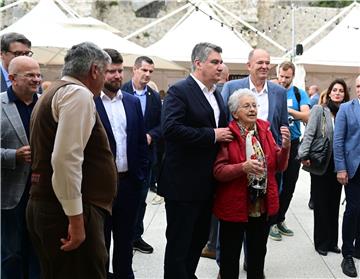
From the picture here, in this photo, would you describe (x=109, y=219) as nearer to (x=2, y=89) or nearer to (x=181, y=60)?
(x=2, y=89)

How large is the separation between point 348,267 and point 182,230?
6.46 feet

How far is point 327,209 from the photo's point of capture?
4895 millimetres

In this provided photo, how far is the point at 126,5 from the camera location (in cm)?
2911

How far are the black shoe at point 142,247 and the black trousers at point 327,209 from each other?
6.07 feet

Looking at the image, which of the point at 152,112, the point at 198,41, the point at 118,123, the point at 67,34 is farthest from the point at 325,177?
the point at 198,41

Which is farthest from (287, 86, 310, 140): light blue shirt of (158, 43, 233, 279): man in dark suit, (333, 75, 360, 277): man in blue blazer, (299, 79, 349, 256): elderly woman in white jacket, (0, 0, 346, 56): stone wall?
(0, 0, 346, 56): stone wall

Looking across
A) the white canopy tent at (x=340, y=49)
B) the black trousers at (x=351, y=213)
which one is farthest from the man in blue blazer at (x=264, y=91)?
the white canopy tent at (x=340, y=49)

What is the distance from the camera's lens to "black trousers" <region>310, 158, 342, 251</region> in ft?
16.0

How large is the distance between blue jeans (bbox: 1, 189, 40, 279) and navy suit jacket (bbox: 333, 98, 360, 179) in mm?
2947

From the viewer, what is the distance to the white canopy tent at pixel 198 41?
43.0 feet

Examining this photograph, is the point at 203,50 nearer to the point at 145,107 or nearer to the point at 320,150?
the point at 145,107

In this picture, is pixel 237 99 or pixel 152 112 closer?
pixel 237 99

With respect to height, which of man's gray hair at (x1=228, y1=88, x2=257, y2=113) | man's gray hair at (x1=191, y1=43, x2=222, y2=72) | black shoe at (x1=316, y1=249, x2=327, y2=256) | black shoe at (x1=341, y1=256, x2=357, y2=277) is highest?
man's gray hair at (x1=191, y1=43, x2=222, y2=72)

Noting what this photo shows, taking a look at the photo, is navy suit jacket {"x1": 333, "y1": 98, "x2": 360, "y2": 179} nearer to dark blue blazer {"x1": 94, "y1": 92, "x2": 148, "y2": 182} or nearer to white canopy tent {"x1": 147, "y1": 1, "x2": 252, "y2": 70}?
dark blue blazer {"x1": 94, "y1": 92, "x2": 148, "y2": 182}
